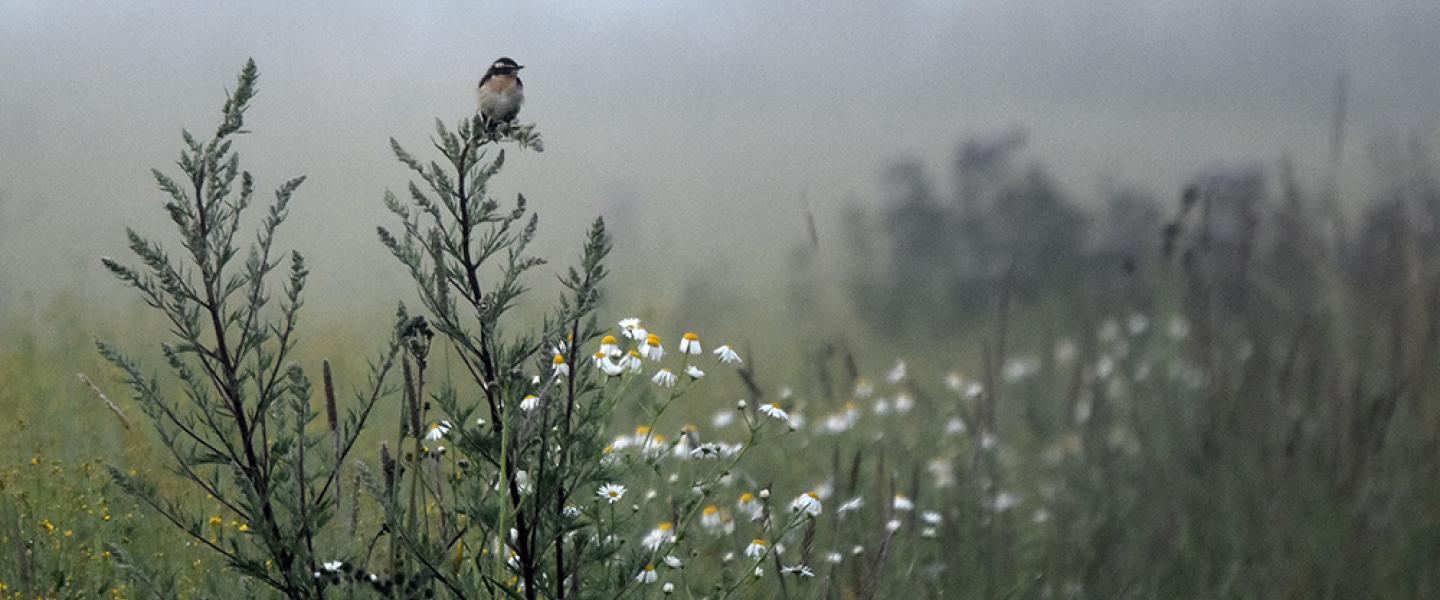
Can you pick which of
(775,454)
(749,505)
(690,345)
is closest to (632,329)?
(690,345)

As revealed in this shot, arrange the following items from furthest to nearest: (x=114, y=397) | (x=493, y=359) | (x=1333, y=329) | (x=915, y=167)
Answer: (x=915, y=167) < (x=1333, y=329) < (x=114, y=397) < (x=493, y=359)

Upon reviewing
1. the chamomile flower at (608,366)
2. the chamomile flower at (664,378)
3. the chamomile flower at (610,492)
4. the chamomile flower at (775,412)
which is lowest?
the chamomile flower at (610,492)

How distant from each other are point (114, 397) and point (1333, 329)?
3.97 meters

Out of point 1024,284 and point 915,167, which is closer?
point 1024,284

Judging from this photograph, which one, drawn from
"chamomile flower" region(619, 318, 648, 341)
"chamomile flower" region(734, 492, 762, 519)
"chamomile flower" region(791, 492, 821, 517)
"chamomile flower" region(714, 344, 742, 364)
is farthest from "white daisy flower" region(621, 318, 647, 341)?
"chamomile flower" region(734, 492, 762, 519)

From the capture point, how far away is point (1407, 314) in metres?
4.41

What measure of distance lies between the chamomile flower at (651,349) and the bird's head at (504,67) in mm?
599

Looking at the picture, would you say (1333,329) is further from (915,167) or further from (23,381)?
(23,381)

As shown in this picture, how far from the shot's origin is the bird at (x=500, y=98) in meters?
2.29

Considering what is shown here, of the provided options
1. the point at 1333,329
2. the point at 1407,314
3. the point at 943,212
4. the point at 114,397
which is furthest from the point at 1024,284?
the point at 114,397

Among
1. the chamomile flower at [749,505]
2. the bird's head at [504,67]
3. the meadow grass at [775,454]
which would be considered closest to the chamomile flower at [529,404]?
the meadow grass at [775,454]

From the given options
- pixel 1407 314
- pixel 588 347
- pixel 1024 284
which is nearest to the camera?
pixel 588 347

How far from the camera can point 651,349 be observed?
2.77 m

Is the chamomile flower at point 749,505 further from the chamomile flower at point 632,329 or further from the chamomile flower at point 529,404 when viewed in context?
the chamomile flower at point 529,404
